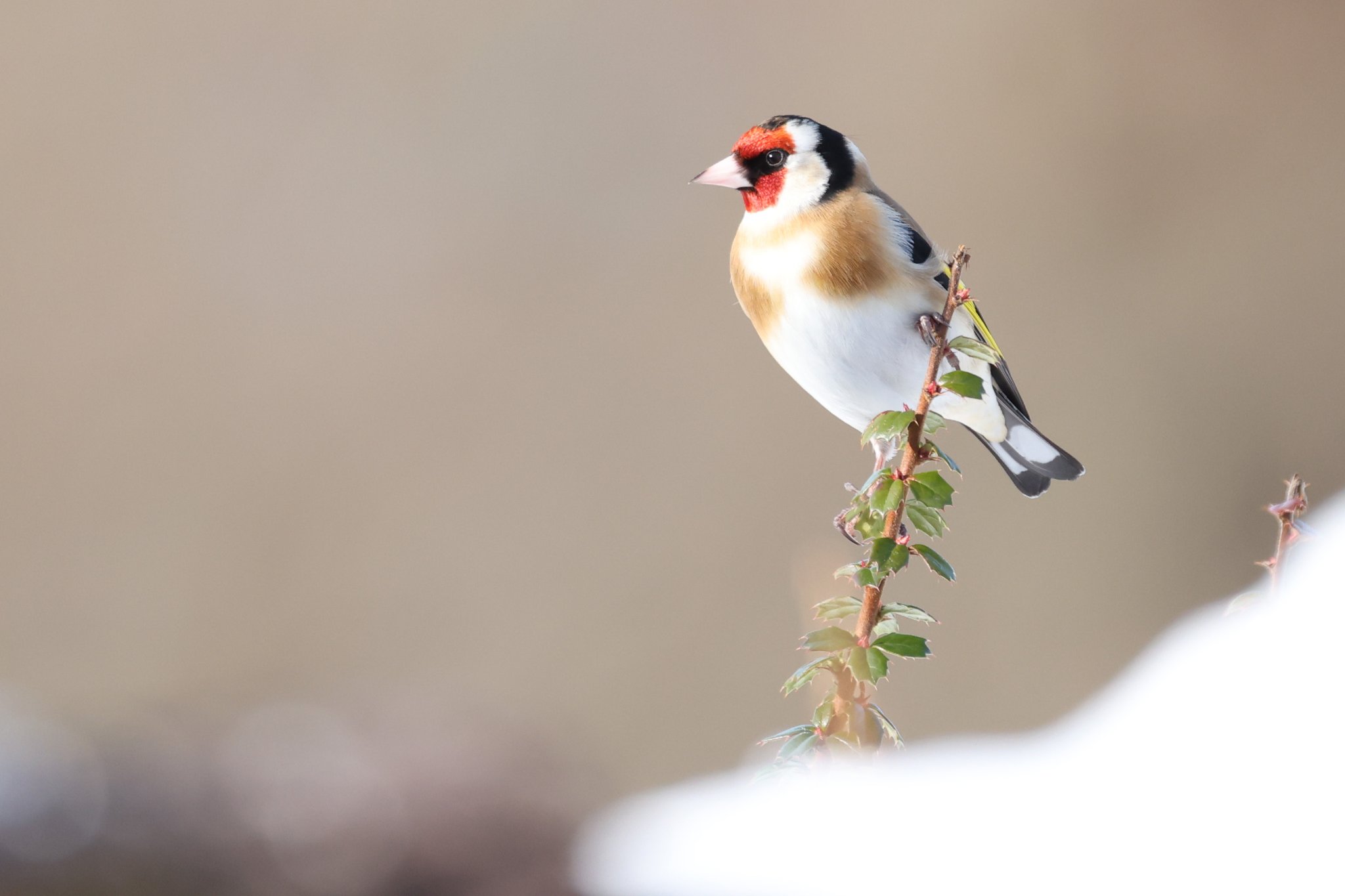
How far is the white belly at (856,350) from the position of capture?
1.94ft

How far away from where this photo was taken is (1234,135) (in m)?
2.11

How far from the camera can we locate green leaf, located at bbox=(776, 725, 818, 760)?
0.32 meters

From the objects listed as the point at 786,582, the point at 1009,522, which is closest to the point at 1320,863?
the point at 786,582

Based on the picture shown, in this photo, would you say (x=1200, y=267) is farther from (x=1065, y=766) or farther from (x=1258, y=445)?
(x=1065, y=766)

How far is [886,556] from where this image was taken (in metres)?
0.33

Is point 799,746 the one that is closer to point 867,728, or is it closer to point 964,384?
point 867,728

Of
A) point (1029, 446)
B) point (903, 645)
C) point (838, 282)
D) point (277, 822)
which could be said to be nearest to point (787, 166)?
point (838, 282)

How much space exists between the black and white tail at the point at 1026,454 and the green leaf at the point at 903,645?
0.38 m

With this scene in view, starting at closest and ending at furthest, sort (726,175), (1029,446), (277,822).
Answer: (726,175), (1029,446), (277,822)

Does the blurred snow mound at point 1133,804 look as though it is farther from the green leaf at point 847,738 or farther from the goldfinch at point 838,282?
the goldfinch at point 838,282

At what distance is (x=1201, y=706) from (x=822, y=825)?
0.15m

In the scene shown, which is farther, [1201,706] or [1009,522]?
[1009,522]

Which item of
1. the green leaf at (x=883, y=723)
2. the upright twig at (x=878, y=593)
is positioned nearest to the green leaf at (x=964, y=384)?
the upright twig at (x=878, y=593)

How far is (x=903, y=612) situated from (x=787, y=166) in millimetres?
326
